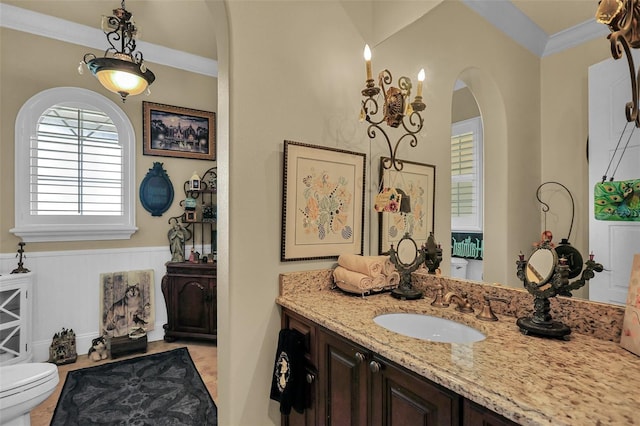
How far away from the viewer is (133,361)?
9.11 ft

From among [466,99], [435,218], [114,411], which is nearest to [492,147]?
[466,99]

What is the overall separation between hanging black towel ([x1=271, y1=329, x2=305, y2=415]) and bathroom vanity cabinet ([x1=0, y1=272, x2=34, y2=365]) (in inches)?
99.4

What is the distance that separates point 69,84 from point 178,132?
1.01 metres

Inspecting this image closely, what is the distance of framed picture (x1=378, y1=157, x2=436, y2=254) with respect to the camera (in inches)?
68.6

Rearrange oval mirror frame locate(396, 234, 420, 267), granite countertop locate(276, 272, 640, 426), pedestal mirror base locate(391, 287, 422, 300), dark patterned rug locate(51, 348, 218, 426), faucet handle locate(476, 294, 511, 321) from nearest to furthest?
granite countertop locate(276, 272, 640, 426), faucet handle locate(476, 294, 511, 321), pedestal mirror base locate(391, 287, 422, 300), oval mirror frame locate(396, 234, 420, 267), dark patterned rug locate(51, 348, 218, 426)

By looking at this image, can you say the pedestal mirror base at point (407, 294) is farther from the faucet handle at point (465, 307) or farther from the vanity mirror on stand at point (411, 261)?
the faucet handle at point (465, 307)

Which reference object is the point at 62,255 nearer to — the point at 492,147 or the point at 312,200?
the point at 312,200

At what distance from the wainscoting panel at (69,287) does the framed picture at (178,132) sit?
115cm

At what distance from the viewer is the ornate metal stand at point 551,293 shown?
38.5 inches

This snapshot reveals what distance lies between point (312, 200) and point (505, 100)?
988mm

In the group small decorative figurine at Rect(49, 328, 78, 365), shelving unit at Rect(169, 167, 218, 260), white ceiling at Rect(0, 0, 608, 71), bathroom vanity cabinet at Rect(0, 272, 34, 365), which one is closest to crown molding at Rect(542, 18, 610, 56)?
white ceiling at Rect(0, 0, 608, 71)

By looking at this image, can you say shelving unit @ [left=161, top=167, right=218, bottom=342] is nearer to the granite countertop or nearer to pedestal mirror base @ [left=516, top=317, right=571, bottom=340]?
the granite countertop

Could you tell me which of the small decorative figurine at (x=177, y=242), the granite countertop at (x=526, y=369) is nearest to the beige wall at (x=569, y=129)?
the granite countertop at (x=526, y=369)

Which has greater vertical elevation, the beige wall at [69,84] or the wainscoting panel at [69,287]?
the beige wall at [69,84]
